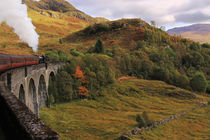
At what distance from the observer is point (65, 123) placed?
110 feet

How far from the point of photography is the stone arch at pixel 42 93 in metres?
33.9

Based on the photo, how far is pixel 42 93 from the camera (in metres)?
35.8

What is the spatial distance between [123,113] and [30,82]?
83.5 ft

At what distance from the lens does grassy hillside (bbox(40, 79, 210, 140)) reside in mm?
32378

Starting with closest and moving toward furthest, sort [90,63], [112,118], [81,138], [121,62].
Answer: [81,138]
[112,118]
[90,63]
[121,62]

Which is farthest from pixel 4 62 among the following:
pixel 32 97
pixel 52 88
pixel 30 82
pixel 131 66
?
pixel 131 66

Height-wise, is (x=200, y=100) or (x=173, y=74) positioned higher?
(x=173, y=74)

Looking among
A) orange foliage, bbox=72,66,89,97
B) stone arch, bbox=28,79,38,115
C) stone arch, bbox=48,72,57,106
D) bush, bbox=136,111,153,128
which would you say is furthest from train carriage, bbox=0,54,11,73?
orange foliage, bbox=72,66,89,97

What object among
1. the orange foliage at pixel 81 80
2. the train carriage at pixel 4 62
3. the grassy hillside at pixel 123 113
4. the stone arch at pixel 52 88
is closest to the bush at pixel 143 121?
the grassy hillside at pixel 123 113

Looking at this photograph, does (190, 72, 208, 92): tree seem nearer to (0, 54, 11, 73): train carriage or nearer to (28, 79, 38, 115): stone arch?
(28, 79, 38, 115): stone arch

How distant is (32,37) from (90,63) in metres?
20.5

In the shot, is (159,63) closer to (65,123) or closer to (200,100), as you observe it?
(200,100)

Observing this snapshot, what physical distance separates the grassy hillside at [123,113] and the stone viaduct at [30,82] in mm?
4622

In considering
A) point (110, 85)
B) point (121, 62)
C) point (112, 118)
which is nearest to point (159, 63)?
point (121, 62)
